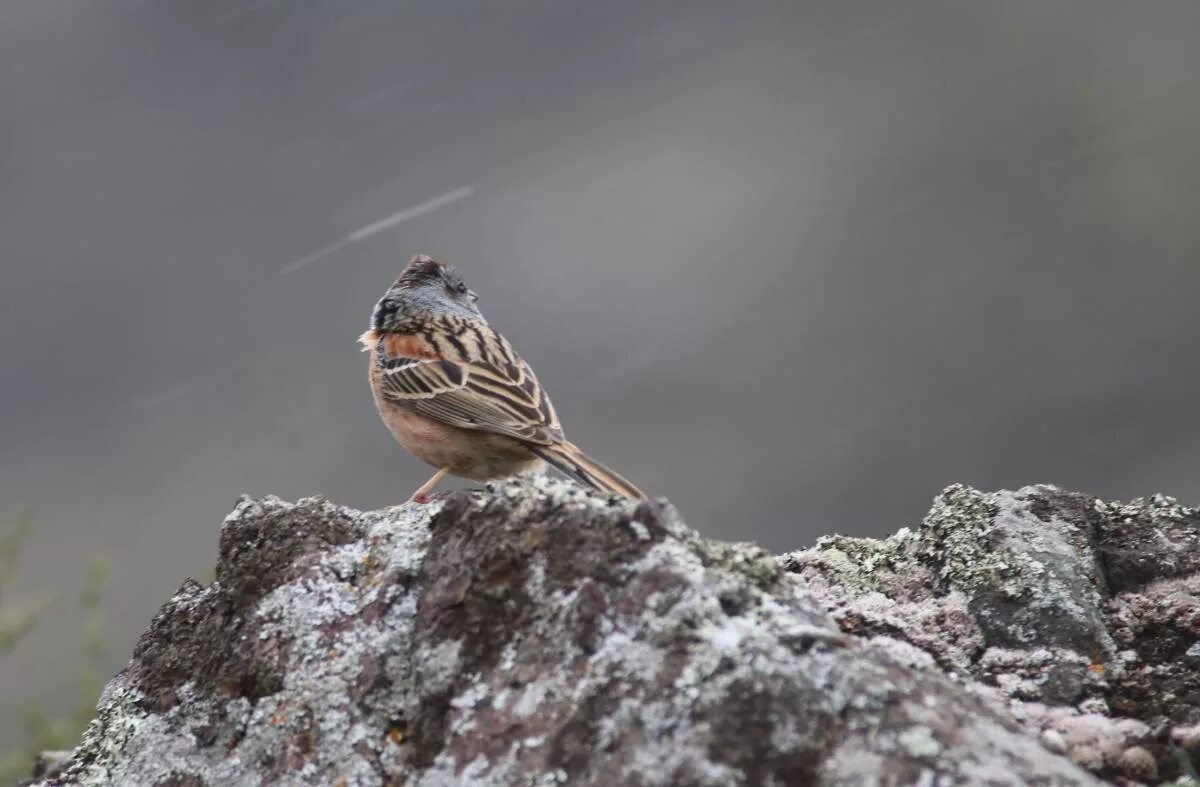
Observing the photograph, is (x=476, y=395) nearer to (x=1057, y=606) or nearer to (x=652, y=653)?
(x=1057, y=606)

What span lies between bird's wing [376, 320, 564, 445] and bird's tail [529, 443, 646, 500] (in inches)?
3.1

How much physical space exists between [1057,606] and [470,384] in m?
3.57

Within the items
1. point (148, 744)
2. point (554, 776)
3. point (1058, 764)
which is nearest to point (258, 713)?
point (148, 744)

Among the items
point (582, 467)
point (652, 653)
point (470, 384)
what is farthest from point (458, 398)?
point (652, 653)

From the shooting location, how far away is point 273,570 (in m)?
2.89

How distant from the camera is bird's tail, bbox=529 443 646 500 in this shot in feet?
14.1

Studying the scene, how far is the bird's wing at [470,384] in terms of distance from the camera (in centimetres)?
559

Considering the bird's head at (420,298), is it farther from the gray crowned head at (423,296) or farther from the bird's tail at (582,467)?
the bird's tail at (582,467)

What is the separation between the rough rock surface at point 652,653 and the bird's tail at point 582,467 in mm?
901

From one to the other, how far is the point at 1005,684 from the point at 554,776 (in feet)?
4.00

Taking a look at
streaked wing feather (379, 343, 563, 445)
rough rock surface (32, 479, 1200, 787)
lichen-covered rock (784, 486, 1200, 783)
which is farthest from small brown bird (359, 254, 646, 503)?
rough rock surface (32, 479, 1200, 787)

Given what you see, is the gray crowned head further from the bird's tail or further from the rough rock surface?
the rough rock surface

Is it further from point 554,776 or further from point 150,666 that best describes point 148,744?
point 554,776

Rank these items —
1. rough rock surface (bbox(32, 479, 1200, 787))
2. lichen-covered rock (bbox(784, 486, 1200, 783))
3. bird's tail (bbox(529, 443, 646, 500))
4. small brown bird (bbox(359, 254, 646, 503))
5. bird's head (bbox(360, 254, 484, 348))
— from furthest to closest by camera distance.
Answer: bird's head (bbox(360, 254, 484, 348)) < small brown bird (bbox(359, 254, 646, 503)) < bird's tail (bbox(529, 443, 646, 500)) < lichen-covered rock (bbox(784, 486, 1200, 783)) < rough rock surface (bbox(32, 479, 1200, 787))
